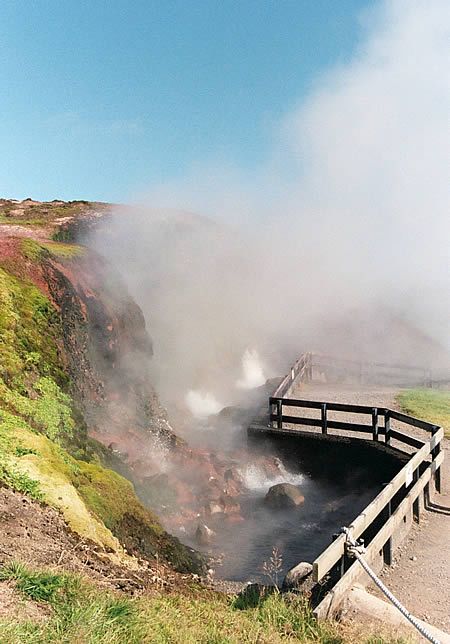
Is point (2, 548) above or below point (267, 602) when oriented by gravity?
above

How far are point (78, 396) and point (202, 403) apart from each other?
2325 cm

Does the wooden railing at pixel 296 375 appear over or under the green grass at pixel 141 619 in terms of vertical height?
under

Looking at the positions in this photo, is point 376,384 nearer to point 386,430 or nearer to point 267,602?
point 386,430

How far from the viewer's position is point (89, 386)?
18859mm

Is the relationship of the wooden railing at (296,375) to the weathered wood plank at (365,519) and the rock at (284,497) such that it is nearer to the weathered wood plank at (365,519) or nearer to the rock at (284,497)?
the rock at (284,497)

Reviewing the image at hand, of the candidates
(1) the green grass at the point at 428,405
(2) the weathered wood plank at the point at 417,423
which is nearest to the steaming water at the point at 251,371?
(1) the green grass at the point at 428,405

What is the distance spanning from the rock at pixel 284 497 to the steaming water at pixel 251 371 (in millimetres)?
29987

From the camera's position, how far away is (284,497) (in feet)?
56.7

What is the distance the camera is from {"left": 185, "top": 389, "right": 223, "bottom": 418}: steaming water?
124 ft

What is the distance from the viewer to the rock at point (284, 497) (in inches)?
677

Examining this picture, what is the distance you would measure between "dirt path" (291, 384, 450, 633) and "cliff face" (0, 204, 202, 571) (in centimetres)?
462

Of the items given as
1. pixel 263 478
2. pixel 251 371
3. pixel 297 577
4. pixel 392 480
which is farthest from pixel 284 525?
pixel 251 371

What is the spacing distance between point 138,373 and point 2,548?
681 inches

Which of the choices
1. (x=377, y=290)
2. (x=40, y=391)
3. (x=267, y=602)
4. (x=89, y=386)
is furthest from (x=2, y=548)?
(x=377, y=290)
